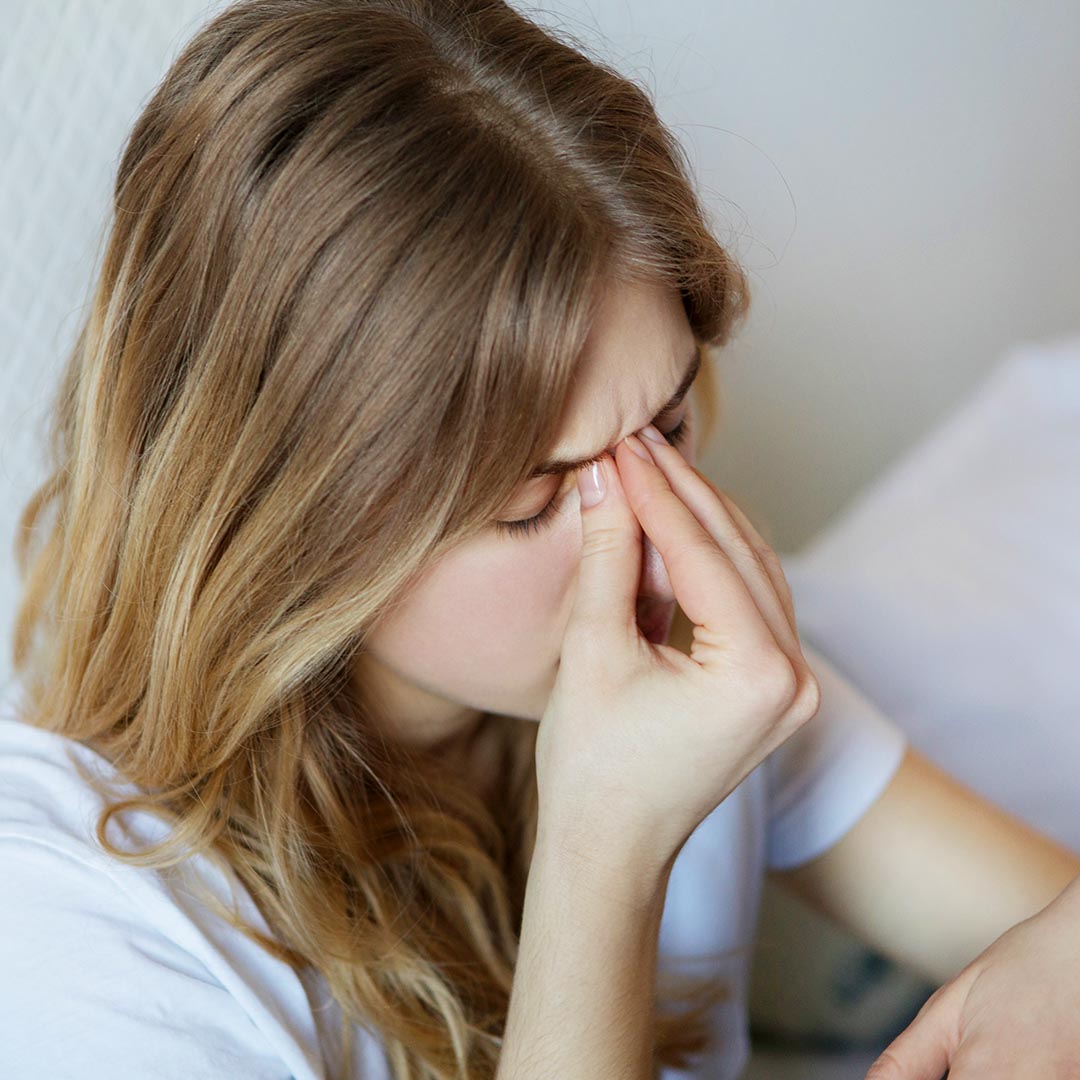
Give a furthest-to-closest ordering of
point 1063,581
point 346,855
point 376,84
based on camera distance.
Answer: point 1063,581 → point 346,855 → point 376,84

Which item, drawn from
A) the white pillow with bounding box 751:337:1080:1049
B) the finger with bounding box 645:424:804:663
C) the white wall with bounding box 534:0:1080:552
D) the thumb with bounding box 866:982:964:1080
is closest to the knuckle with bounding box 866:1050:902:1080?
the thumb with bounding box 866:982:964:1080

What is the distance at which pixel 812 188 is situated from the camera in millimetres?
1394

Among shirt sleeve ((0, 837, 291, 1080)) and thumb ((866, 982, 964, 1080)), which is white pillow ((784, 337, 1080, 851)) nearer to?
thumb ((866, 982, 964, 1080))

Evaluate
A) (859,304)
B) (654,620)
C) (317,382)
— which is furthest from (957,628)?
(317,382)

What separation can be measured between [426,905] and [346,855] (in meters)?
0.11

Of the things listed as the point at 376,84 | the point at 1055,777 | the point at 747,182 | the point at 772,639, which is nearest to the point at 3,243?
the point at 376,84

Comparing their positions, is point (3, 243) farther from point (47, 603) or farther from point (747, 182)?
point (747, 182)

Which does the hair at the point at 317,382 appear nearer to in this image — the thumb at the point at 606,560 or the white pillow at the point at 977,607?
the thumb at the point at 606,560

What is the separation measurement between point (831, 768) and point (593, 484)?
0.41 m

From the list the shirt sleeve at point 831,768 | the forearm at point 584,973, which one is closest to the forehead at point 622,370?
the forearm at point 584,973

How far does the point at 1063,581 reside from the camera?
1.12 meters

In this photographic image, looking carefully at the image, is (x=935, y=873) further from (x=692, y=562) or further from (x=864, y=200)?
(x=864, y=200)

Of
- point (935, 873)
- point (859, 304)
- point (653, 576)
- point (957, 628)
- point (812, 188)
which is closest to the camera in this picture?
point (653, 576)

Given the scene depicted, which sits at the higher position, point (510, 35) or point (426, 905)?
point (510, 35)
